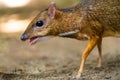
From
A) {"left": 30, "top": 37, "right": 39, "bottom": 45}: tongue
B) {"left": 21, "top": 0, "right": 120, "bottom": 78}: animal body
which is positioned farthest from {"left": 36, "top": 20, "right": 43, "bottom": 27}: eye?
{"left": 30, "top": 37, "right": 39, "bottom": 45}: tongue

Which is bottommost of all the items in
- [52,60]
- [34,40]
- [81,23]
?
[52,60]

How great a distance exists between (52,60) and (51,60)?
0.08 ft

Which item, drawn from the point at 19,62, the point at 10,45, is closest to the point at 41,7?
the point at 10,45

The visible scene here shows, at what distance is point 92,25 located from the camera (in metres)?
7.50

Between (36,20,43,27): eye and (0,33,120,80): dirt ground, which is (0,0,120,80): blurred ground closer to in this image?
(0,33,120,80): dirt ground

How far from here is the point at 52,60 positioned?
1033 centimetres

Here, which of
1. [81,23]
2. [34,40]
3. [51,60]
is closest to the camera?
[34,40]

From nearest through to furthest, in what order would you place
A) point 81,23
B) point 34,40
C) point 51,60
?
1. point 34,40
2. point 81,23
3. point 51,60

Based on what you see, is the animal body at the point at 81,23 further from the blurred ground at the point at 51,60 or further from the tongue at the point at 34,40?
the blurred ground at the point at 51,60

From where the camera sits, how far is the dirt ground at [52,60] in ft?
24.8

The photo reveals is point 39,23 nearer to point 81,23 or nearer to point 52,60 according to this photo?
point 81,23

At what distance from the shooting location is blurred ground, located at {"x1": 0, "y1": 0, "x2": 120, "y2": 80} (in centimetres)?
756

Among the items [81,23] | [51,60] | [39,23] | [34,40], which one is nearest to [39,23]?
[39,23]

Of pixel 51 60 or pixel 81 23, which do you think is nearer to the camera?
pixel 81 23
